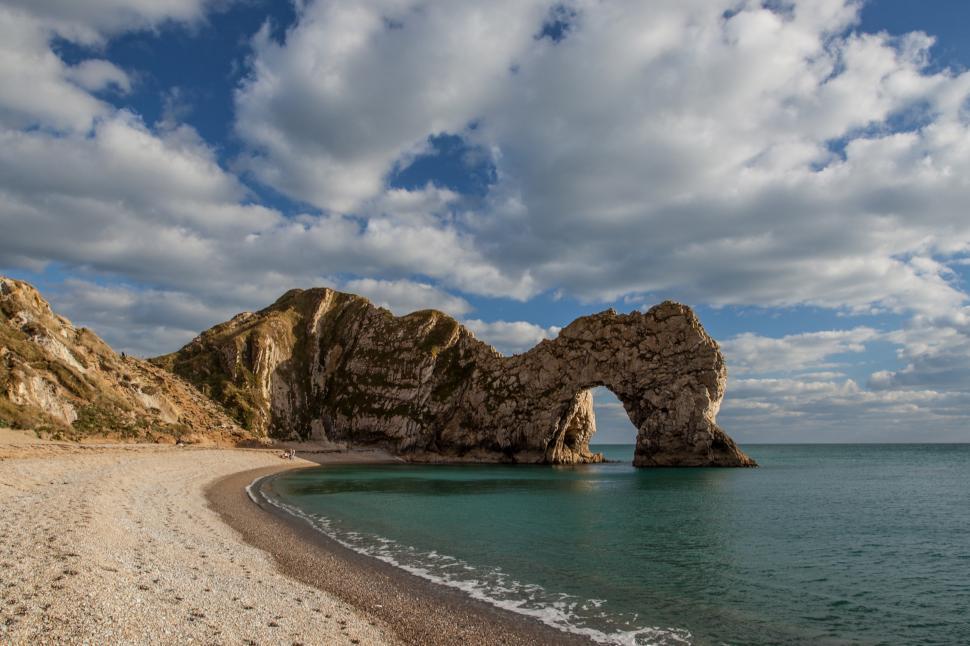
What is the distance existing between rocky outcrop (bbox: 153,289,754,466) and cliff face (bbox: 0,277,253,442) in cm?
2590

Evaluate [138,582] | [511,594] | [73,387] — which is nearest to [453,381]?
[73,387]

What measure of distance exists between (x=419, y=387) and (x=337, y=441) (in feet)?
79.6

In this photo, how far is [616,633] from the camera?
15008mm

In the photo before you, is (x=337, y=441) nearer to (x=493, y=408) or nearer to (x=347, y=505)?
(x=493, y=408)

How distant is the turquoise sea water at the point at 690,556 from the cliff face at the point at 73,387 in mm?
33535

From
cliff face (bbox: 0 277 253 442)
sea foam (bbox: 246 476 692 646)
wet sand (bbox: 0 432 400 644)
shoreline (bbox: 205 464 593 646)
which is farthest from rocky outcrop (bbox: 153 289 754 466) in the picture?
wet sand (bbox: 0 432 400 644)

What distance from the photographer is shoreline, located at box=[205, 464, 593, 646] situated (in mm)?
14406

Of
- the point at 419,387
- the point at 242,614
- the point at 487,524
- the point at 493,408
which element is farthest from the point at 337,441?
the point at 242,614

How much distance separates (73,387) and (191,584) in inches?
2796

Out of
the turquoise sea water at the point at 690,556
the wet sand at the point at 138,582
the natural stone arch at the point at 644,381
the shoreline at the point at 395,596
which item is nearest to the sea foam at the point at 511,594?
the turquoise sea water at the point at 690,556

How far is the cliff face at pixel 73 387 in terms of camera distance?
201 feet

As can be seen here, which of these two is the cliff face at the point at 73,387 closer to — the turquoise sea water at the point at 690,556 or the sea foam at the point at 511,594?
the turquoise sea water at the point at 690,556

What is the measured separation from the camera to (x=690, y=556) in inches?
1006

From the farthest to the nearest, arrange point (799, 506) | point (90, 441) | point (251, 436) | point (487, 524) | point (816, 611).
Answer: point (251, 436) < point (90, 441) < point (799, 506) < point (487, 524) < point (816, 611)
